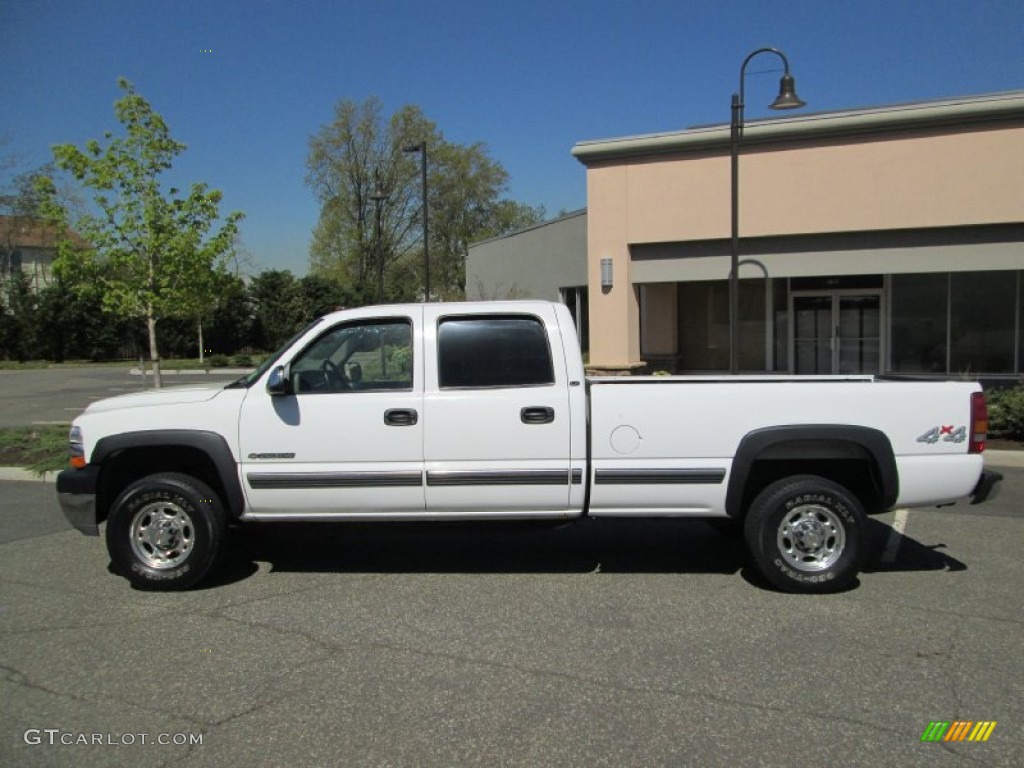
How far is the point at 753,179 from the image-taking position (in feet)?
53.6

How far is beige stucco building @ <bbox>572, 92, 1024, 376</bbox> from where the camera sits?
592 inches

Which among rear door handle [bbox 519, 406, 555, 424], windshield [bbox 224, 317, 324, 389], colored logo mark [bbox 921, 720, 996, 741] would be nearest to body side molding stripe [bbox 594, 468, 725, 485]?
rear door handle [bbox 519, 406, 555, 424]

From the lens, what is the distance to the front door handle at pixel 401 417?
5.58m

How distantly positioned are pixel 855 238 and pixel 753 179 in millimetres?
2203

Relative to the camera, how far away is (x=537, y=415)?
5559mm

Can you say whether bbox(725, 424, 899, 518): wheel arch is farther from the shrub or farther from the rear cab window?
the shrub

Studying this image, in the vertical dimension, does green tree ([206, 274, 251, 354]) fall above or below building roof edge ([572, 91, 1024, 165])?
below

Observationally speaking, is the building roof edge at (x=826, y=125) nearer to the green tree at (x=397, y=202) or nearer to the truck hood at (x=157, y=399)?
the truck hood at (x=157, y=399)

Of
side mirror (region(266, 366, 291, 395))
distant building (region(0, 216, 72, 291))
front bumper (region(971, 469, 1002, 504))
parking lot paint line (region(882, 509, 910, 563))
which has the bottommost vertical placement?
parking lot paint line (region(882, 509, 910, 563))

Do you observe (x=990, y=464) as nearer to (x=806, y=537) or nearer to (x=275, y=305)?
(x=806, y=537)

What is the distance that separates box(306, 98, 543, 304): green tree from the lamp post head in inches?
1483

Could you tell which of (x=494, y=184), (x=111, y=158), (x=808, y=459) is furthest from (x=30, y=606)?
(x=494, y=184)

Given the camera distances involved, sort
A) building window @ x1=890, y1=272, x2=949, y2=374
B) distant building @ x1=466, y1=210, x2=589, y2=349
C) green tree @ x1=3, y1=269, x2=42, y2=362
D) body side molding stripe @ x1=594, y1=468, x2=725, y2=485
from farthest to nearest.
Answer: green tree @ x1=3, y1=269, x2=42, y2=362
distant building @ x1=466, y1=210, x2=589, y2=349
building window @ x1=890, y1=272, x2=949, y2=374
body side molding stripe @ x1=594, y1=468, x2=725, y2=485

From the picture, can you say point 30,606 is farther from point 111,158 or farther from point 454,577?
point 111,158
